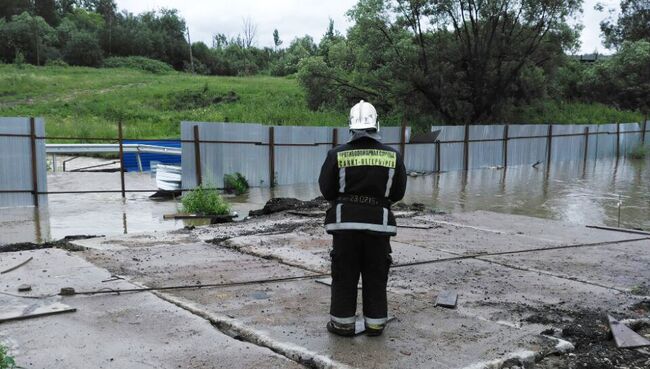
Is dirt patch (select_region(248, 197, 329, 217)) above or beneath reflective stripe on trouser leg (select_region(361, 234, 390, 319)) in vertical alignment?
beneath

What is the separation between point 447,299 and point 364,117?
212cm

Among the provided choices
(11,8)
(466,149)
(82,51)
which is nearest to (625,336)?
(466,149)

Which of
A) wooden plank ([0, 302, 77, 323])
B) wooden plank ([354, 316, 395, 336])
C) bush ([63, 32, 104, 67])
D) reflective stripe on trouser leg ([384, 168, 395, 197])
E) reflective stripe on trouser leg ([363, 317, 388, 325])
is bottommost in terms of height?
wooden plank ([0, 302, 77, 323])

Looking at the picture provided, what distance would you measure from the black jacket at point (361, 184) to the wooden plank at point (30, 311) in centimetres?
247

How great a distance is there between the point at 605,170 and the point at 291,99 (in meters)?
21.4

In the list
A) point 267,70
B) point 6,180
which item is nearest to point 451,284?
point 6,180

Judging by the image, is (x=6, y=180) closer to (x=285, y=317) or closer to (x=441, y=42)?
(x=285, y=317)

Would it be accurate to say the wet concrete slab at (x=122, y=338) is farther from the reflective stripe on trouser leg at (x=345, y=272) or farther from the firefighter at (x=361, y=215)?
the firefighter at (x=361, y=215)

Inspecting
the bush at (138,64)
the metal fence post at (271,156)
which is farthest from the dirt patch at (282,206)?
the bush at (138,64)

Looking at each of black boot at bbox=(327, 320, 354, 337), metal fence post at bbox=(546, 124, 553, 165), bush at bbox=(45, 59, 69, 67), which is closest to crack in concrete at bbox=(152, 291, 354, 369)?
black boot at bbox=(327, 320, 354, 337)

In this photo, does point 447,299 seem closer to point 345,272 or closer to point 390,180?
point 345,272

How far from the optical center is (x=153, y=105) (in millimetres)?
42656

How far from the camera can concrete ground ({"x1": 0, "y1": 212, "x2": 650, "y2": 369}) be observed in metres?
4.36

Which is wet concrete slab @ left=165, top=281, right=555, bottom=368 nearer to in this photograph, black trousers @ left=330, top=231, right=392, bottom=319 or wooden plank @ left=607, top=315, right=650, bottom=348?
black trousers @ left=330, top=231, right=392, bottom=319
